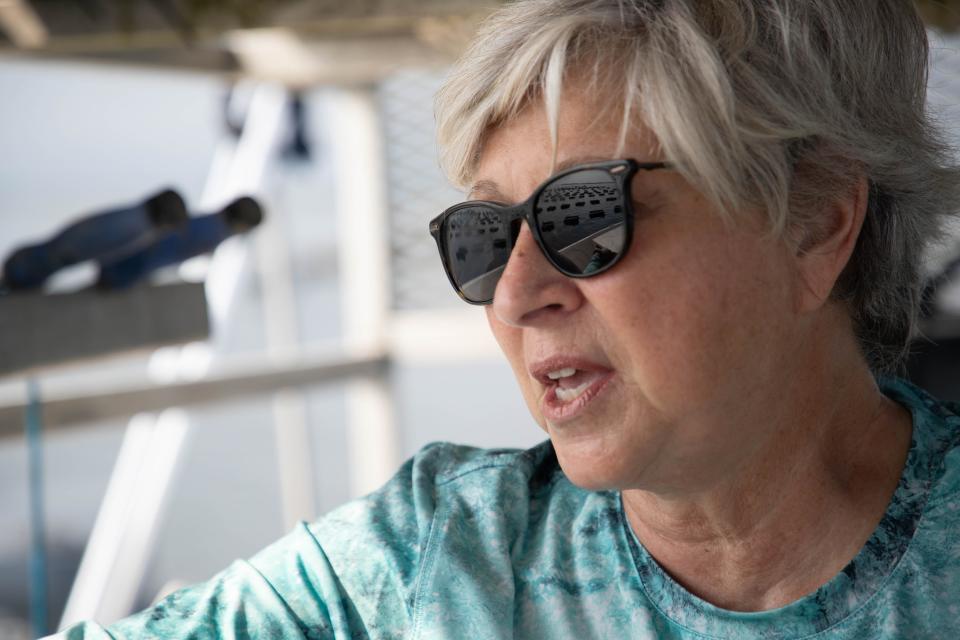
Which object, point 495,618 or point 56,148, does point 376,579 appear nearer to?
point 495,618

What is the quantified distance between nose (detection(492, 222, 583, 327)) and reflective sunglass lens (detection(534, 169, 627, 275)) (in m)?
0.03

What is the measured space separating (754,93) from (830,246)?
217mm

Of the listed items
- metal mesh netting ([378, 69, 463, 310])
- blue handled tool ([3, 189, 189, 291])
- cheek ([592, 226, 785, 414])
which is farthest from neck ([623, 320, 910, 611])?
metal mesh netting ([378, 69, 463, 310])

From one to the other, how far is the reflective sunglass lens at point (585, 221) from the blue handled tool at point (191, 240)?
4.79ft

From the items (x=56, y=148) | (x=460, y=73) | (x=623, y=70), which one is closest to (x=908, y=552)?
(x=623, y=70)

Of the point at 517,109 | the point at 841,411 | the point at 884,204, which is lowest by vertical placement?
the point at 841,411

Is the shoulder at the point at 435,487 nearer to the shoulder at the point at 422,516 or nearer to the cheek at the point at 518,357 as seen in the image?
the shoulder at the point at 422,516

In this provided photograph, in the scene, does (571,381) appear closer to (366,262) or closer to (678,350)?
(678,350)

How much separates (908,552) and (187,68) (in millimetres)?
3308

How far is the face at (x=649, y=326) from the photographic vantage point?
1.08 metres

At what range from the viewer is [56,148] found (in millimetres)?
10031

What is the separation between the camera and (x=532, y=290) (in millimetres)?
1128

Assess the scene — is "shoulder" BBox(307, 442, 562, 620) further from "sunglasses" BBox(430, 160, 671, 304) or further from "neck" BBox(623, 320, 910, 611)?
"sunglasses" BBox(430, 160, 671, 304)

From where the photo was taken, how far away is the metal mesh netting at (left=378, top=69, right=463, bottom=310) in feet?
22.8
